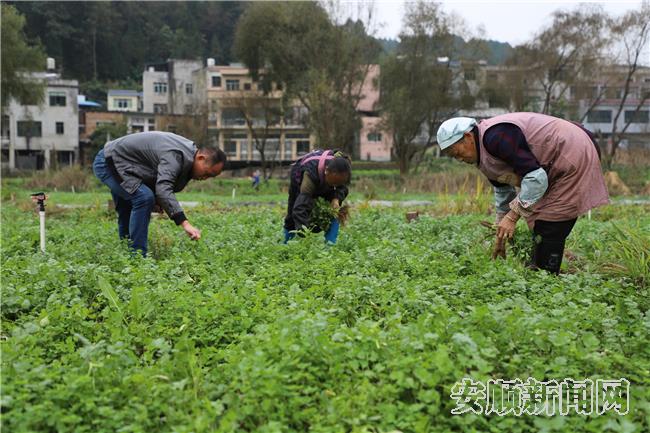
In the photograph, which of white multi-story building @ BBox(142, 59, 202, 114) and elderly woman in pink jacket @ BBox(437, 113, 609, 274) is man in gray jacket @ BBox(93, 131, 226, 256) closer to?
elderly woman in pink jacket @ BBox(437, 113, 609, 274)

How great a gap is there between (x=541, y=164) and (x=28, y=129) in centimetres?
5307

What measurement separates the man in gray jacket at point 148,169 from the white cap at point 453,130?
195 cm

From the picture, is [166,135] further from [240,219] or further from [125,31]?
[125,31]

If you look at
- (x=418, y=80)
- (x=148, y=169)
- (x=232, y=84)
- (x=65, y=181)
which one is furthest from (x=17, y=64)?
(x=148, y=169)

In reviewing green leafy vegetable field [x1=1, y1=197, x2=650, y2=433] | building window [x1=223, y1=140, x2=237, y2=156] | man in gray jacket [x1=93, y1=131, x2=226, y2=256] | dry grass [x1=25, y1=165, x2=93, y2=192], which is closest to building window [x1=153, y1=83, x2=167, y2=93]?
building window [x1=223, y1=140, x2=237, y2=156]

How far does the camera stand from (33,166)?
4950 cm

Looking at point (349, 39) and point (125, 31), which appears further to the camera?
point (125, 31)

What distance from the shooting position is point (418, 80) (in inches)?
1389

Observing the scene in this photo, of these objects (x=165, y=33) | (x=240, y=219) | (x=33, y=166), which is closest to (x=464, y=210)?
(x=240, y=219)

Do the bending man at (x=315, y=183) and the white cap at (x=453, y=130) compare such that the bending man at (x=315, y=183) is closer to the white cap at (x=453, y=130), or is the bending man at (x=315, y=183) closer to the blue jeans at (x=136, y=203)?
the blue jeans at (x=136, y=203)

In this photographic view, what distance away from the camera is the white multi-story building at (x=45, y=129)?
50094 millimetres

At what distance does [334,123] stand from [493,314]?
92.0 ft

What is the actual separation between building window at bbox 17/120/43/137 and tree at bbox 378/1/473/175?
30088 mm

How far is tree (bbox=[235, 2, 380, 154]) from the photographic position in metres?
30.9
